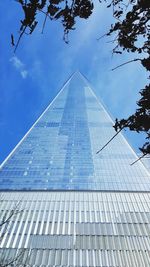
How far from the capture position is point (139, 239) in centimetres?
3375

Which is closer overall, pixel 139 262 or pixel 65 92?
pixel 139 262

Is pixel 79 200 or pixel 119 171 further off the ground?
pixel 119 171

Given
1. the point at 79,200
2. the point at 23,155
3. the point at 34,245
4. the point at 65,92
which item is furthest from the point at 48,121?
the point at 34,245

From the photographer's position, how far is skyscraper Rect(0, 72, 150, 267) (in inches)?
1243

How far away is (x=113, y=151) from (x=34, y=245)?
64.6 m

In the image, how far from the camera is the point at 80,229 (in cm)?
3684

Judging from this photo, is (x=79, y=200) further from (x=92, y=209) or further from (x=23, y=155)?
(x=23, y=155)

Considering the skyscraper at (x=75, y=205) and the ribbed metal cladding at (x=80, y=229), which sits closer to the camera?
the ribbed metal cladding at (x=80, y=229)

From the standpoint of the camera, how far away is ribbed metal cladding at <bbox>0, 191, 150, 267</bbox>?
100ft

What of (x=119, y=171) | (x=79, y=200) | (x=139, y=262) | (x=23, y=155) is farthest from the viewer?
(x=23, y=155)

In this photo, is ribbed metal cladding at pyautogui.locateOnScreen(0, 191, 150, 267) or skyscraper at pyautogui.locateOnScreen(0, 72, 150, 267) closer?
ribbed metal cladding at pyautogui.locateOnScreen(0, 191, 150, 267)

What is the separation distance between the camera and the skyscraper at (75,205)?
104 ft

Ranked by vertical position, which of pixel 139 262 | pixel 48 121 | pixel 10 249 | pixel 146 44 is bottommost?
pixel 146 44

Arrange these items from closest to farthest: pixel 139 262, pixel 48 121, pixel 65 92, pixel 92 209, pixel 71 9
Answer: pixel 71 9 → pixel 139 262 → pixel 92 209 → pixel 48 121 → pixel 65 92
